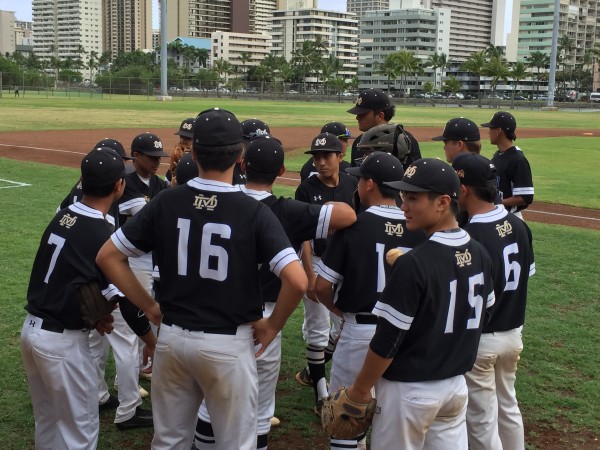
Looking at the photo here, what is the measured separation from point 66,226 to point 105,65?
185 m

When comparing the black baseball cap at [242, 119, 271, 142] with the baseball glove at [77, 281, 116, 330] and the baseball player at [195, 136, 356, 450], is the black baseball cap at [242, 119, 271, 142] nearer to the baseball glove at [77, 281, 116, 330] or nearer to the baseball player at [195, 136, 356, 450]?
the baseball player at [195, 136, 356, 450]

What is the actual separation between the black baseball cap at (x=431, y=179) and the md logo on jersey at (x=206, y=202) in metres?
0.96

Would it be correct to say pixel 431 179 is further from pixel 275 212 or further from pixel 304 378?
pixel 304 378

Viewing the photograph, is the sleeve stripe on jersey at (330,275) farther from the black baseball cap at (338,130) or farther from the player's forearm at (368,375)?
the black baseball cap at (338,130)

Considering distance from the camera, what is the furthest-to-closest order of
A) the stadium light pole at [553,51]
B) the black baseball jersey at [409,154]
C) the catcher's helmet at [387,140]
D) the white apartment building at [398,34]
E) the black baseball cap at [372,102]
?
the white apartment building at [398,34] → the stadium light pole at [553,51] → the black baseball cap at [372,102] → the black baseball jersey at [409,154] → the catcher's helmet at [387,140]

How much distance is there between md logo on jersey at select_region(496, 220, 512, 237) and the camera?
14.0ft

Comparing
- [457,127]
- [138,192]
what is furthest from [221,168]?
[457,127]

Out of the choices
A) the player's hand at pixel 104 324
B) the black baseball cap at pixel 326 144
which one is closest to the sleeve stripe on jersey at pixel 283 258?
the player's hand at pixel 104 324

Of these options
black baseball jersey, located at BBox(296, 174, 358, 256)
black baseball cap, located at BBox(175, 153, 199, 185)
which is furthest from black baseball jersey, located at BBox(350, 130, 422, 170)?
black baseball cap, located at BBox(175, 153, 199, 185)

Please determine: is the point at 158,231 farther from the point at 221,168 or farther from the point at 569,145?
the point at 569,145

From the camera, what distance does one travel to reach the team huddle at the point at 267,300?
3.47 m

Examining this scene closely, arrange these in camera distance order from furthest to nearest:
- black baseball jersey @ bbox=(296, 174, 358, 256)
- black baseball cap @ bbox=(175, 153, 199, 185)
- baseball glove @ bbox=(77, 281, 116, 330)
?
black baseball jersey @ bbox=(296, 174, 358, 256) → black baseball cap @ bbox=(175, 153, 199, 185) → baseball glove @ bbox=(77, 281, 116, 330)

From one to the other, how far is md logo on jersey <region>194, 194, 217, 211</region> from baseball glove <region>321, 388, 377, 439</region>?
1.23m

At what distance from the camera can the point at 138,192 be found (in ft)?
19.4
